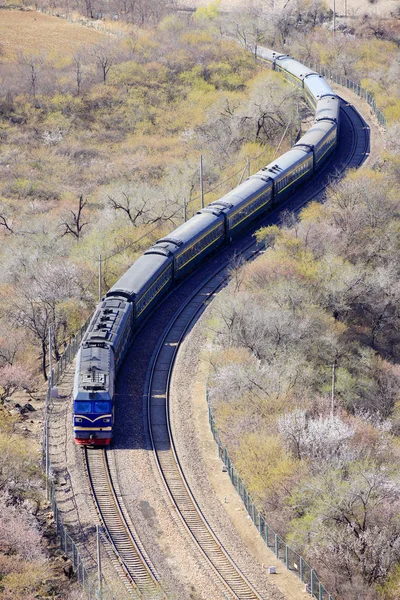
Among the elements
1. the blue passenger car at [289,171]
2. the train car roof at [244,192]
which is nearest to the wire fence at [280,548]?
the train car roof at [244,192]

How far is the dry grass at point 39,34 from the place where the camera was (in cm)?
12650

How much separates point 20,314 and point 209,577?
1150 inches

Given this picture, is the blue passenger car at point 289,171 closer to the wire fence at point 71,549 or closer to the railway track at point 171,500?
the railway track at point 171,500

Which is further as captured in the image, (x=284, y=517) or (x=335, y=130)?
(x=335, y=130)

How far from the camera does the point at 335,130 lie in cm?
9456

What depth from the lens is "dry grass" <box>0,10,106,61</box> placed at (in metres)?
126

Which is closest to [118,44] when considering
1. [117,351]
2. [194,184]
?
[194,184]

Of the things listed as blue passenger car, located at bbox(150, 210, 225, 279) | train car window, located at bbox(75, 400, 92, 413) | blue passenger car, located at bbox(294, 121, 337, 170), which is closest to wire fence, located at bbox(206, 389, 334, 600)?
train car window, located at bbox(75, 400, 92, 413)

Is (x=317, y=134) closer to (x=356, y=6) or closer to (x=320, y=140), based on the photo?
(x=320, y=140)

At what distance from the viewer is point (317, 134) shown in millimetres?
90250

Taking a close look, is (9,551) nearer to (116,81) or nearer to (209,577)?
(209,577)

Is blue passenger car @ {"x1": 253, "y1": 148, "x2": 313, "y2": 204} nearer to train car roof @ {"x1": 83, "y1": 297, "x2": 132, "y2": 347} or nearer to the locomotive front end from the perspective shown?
train car roof @ {"x1": 83, "y1": 297, "x2": 132, "y2": 347}

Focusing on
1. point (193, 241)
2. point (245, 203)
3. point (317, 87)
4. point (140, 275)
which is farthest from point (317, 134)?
point (140, 275)

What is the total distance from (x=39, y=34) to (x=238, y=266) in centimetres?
7429
